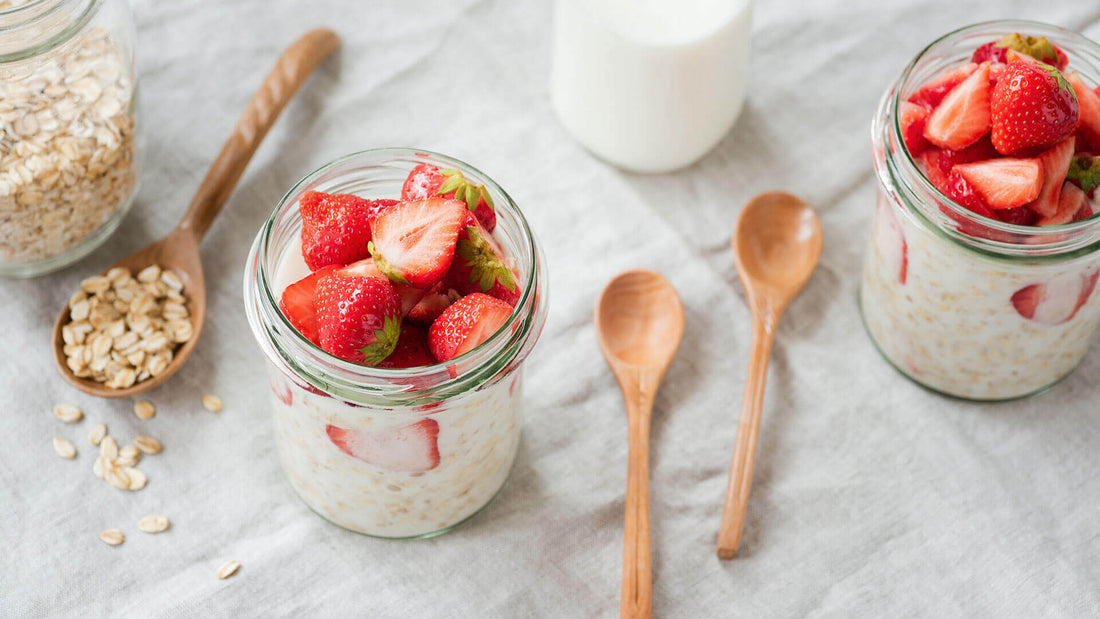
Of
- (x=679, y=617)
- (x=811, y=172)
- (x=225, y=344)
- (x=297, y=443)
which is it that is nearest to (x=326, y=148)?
(x=225, y=344)

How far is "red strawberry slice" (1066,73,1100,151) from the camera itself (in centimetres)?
104

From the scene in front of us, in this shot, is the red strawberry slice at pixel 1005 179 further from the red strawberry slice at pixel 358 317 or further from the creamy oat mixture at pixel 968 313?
the red strawberry slice at pixel 358 317

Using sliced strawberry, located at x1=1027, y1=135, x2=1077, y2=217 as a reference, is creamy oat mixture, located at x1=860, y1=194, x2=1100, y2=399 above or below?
below

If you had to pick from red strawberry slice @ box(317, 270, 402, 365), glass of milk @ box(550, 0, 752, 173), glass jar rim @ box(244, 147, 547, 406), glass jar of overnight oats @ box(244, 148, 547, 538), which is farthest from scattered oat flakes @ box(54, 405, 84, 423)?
glass of milk @ box(550, 0, 752, 173)

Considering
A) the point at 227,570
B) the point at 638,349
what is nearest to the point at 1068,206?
the point at 638,349

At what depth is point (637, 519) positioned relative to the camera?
1.11 m

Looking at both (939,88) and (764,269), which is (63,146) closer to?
(764,269)

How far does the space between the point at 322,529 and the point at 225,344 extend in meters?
0.28

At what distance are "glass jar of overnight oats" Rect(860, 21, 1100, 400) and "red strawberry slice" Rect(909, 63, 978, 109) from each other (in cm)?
2

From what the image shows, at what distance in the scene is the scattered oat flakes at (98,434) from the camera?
1.19m

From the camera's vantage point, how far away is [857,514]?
118cm

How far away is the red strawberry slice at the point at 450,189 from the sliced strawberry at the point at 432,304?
80mm

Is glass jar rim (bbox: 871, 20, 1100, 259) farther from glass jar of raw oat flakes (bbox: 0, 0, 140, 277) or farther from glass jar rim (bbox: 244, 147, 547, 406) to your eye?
glass jar of raw oat flakes (bbox: 0, 0, 140, 277)

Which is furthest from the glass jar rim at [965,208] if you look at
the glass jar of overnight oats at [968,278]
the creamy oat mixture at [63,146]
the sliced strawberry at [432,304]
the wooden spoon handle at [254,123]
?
the creamy oat mixture at [63,146]
